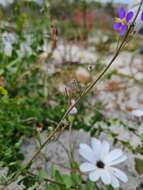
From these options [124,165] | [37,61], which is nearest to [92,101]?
[37,61]

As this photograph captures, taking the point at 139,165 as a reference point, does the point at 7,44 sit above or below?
above

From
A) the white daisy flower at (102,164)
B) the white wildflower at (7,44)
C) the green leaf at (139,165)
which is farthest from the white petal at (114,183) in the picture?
the white wildflower at (7,44)

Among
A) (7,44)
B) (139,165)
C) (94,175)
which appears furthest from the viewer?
(7,44)

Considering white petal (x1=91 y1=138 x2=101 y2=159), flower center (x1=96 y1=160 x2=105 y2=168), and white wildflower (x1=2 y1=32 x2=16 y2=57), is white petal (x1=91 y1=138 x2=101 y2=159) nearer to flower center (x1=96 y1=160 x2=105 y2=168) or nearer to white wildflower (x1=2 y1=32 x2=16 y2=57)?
flower center (x1=96 y1=160 x2=105 y2=168)

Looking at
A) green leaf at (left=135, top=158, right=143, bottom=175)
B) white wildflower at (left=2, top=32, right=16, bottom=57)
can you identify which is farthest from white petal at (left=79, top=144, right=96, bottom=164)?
white wildflower at (left=2, top=32, right=16, bottom=57)

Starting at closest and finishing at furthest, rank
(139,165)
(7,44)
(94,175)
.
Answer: (94,175), (139,165), (7,44)

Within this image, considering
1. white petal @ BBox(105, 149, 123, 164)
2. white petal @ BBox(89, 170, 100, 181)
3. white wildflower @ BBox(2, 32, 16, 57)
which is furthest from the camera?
white wildflower @ BBox(2, 32, 16, 57)

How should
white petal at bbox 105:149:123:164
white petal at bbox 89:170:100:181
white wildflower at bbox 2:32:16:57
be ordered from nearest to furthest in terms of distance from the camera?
1. white petal at bbox 89:170:100:181
2. white petal at bbox 105:149:123:164
3. white wildflower at bbox 2:32:16:57

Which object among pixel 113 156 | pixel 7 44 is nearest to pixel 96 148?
pixel 113 156

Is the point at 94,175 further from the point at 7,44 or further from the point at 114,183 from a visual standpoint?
the point at 7,44
